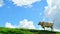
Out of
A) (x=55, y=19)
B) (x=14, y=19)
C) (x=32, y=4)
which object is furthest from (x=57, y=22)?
(x=14, y=19)

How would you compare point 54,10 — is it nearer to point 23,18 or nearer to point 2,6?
point 23,18

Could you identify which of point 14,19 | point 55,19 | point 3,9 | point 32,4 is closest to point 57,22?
point 55,19

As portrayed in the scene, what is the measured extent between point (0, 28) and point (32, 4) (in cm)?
44

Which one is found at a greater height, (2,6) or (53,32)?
(2,6)

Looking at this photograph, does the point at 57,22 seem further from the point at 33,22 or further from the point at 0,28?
the point at 0,28

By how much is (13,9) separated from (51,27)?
1.54 feet

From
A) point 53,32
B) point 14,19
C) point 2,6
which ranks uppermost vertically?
point 2,6

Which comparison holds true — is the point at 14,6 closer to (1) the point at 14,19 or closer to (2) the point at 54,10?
(1) the point at 14,19

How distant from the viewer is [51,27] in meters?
1.95

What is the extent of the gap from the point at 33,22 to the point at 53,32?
9.7 inches

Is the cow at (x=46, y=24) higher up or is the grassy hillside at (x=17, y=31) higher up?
the cow at (x=46, y=24)

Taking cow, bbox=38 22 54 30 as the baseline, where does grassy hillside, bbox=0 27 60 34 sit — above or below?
below

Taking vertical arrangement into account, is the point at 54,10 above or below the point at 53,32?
above

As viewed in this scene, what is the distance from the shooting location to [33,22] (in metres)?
1.94
